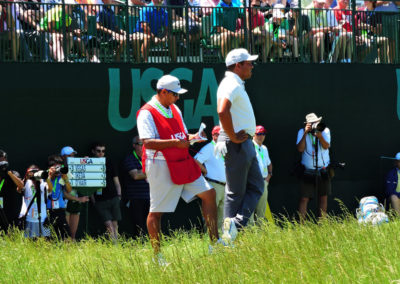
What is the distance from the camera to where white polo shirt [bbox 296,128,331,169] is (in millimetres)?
12634

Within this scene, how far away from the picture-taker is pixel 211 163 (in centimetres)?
1177

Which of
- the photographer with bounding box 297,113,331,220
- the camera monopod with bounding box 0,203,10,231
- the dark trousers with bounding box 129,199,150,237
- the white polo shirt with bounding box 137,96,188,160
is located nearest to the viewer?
the white polo shirt with bounding box 137,96,188,160

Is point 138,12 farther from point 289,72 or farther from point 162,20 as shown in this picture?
point 289,72

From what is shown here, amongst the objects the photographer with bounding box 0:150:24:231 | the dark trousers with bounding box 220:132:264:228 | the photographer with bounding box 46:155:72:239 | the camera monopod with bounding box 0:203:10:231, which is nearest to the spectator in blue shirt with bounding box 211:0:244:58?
the photographer with bounding box 46:155:72:239

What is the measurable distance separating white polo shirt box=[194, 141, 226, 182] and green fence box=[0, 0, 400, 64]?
1.53 meters

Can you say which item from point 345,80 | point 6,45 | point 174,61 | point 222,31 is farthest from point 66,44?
point 345,80

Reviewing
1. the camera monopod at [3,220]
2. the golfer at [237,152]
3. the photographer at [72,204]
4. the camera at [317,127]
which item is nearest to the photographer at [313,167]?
the camera at [317,127]

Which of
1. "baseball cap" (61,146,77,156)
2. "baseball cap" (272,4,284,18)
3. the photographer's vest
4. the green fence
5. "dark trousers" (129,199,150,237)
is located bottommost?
"dark trousers" (129,199,150,237)

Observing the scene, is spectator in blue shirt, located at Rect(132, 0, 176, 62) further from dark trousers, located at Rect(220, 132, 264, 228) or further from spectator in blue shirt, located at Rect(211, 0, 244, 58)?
dark trousers, located at Rect(220, 132, 264, 228)

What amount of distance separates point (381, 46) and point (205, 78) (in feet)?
10.4

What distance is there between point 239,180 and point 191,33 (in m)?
5.27

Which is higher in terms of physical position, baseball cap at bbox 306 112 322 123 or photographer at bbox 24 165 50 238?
baseball cap at bbox 306 112 322 123

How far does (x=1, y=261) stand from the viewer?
26.2 feet

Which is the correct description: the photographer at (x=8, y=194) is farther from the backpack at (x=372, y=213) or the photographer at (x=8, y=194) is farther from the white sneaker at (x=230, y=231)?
the backpack at (x=372, y=213)
